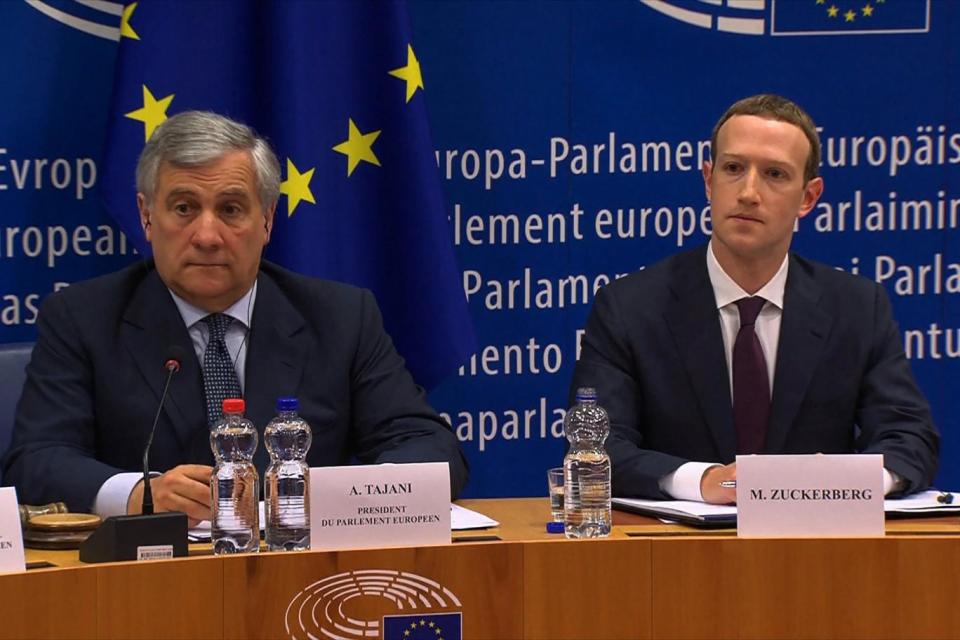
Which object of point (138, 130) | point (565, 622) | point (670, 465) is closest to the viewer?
point (565, 622)

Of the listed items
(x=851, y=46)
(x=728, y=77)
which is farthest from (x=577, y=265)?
(x=851, y=46)

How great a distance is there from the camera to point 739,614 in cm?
243

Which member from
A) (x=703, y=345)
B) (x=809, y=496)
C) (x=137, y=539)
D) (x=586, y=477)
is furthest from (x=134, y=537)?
(x=703, y=345)

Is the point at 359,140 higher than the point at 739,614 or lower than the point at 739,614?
higher

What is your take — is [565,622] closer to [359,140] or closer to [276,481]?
[276,481]

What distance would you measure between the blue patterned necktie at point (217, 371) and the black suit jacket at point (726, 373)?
0.88 m

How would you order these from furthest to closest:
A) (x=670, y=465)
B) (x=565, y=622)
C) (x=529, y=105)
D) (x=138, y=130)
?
1. (x=529, y=105)
2. (x=138, y=130)
3. (x=670, y=465)
4. (x=565, y=622)

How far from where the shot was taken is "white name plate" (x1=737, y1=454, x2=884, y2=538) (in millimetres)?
2537

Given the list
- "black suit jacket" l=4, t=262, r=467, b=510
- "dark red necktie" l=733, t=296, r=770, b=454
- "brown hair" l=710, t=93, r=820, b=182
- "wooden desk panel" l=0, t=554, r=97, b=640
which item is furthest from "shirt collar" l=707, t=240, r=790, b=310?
"wooden desk panel" l=0, t=554, r=97, b=640

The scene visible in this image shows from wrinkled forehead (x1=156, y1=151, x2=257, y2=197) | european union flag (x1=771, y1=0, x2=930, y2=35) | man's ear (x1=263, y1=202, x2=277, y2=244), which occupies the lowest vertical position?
man's ear (x1=263, y1=202, x2=277, y2=244)

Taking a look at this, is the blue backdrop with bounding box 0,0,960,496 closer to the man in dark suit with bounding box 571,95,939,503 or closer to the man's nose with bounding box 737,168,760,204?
the man in dark suit with bounding box 571,95,939,503

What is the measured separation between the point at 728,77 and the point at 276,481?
8.55 feet

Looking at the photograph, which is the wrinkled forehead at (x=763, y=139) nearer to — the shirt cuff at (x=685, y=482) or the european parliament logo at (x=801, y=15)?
the shirt cuff at (x=685, y=482)

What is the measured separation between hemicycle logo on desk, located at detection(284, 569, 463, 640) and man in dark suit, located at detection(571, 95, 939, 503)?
1.05 metres
